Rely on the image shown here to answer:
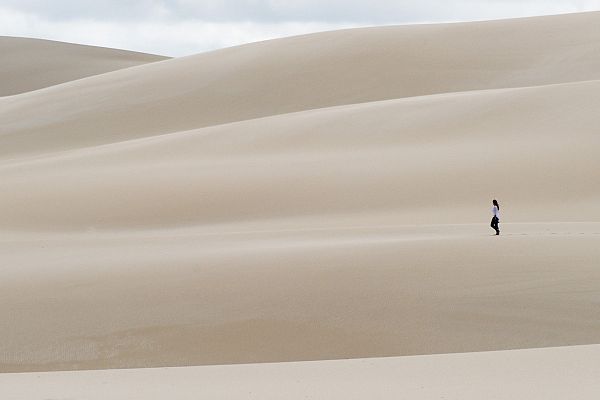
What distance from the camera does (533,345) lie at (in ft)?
33.0

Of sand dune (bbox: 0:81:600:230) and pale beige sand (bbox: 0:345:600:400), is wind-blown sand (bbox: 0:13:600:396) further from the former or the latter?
pale beige sand (bbox: 0:345:600:400)

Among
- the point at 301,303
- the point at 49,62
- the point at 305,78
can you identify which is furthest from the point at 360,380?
the point at 49,62

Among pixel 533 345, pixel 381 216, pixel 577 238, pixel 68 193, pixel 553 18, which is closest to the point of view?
pixel 533 345

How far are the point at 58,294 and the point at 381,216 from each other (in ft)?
31.6

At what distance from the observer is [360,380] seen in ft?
24.4

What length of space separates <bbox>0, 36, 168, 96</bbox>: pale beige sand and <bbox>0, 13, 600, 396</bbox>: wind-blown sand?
→ 5540 centimetres

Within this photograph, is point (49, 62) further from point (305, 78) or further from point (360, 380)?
point (360, 380)

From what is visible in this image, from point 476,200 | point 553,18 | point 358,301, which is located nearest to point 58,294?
point 358,301

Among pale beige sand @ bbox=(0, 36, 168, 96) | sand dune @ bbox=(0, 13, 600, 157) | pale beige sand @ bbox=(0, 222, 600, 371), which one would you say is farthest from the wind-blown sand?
pale beige sand @ bbox=(0, 36, 168, 96)

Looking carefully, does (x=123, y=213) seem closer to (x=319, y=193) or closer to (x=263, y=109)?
(x=319, y=193)

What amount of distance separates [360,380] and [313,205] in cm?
1390

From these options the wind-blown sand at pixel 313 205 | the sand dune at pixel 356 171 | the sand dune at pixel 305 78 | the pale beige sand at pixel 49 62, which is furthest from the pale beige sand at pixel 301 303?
the pale beige sand at pixel 49 62

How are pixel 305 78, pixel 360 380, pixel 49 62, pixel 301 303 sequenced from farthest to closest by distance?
pixel 49 62
pixel 305 78
pixel 301 303
pixel 360 380

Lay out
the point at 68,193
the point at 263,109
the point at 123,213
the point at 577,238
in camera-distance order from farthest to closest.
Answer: the point at 263,109
the point at 68,193
the point at 123,213
the point at 577,238
